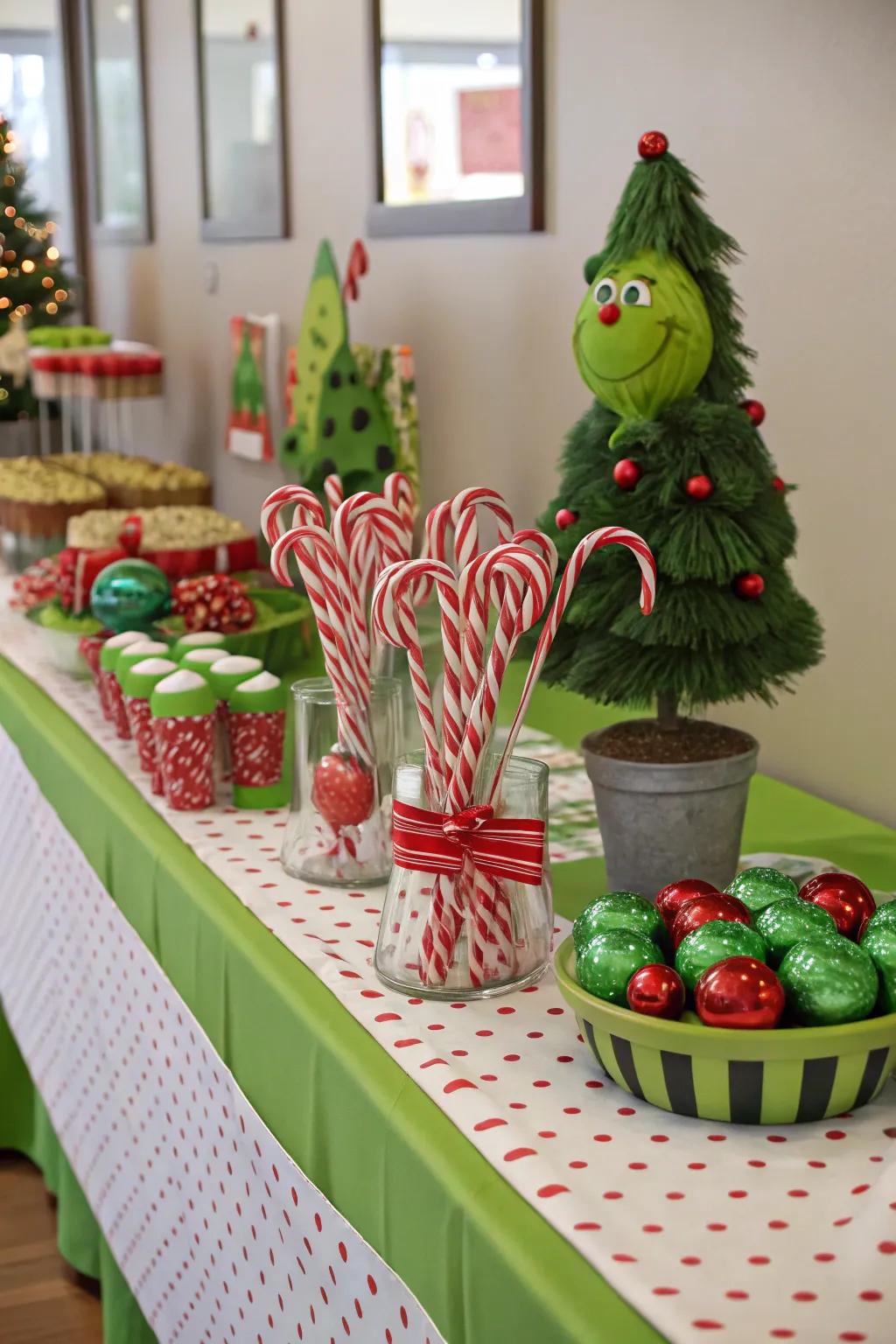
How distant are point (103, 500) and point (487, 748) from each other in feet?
6.00

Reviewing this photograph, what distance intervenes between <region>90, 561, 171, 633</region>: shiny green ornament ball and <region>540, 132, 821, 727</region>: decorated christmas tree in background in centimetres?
71

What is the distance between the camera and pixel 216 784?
52.6 inches

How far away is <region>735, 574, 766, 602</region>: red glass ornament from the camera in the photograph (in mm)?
1027

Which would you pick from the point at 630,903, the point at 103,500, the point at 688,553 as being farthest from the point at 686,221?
the point at 103,500

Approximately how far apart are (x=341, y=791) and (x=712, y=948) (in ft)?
1.33

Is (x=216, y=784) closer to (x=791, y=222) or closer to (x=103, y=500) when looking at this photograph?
(x=791, y=222)

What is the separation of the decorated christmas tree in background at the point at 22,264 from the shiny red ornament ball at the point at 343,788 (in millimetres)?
2876

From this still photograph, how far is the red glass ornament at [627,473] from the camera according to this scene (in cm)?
104

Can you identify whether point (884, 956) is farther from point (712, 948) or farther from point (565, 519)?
point (565, 519)

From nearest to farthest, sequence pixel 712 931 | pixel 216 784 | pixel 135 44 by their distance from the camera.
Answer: pixel 712 931 < pixel 216 784 < pixel 135 44

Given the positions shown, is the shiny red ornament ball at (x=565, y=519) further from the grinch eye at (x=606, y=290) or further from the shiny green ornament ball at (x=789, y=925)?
the shiny green ornament ball at (x=789, y=925)

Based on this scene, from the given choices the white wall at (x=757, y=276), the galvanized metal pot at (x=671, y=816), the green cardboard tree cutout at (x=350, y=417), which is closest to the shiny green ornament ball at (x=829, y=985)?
the galvanized metal pot at (x=671, y=816)

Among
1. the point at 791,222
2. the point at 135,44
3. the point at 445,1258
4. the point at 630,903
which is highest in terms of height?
the point at 135,44

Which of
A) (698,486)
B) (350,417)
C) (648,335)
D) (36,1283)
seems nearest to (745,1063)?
(698,486)
